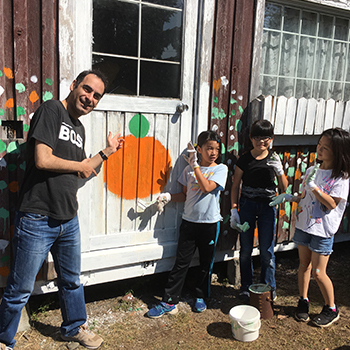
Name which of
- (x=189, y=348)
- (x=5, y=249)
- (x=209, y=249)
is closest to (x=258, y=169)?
(x=209, y=249)

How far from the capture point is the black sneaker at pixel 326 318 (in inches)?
121

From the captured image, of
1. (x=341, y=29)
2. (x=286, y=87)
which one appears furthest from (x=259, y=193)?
(x=341, y=29)

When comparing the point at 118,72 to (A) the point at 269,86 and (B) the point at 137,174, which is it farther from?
(A) the point at 269,86

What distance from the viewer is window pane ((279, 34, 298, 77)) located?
13.3 feet

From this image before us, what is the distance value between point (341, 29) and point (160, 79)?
2.51m

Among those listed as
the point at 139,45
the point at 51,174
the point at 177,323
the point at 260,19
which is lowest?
the point at 177,323

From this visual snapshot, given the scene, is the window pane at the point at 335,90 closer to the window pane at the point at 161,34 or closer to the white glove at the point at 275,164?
the white glove at the point at 275,164

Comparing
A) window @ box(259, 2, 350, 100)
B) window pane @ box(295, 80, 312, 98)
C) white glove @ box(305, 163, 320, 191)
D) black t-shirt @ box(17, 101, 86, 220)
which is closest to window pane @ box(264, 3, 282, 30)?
window @ box(259, 2, 350, 100)

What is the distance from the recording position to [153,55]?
3.25 meters

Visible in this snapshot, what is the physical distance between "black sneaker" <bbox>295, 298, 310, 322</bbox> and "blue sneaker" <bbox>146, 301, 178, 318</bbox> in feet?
3.59

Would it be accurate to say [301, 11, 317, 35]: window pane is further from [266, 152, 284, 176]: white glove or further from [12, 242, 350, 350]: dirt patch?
[12, 242, 350, 350]: dirt patch

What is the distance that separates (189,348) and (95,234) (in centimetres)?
123

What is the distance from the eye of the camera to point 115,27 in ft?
10.0

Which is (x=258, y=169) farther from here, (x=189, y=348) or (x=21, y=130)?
(x=21, y=130)
